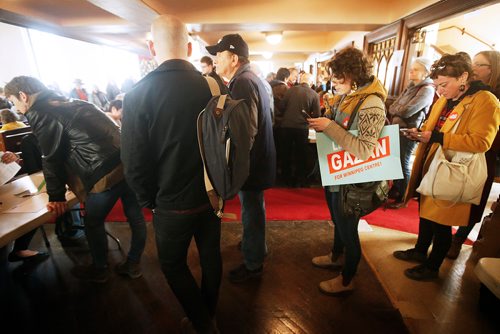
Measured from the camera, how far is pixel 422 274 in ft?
5.78

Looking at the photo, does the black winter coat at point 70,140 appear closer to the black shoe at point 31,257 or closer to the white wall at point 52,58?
the black shoe at point 31,257

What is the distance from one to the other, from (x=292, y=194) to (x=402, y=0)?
320 cm

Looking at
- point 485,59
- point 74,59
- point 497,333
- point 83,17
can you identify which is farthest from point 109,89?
point 497,333

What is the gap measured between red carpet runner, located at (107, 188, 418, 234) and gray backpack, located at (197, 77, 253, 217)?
1.71 meters

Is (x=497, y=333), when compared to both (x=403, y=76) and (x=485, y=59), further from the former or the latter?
(x=403, y=76)

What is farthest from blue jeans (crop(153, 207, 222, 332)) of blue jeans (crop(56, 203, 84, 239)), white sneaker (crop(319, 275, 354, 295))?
blue jeans (crop(56, 203, 84, 239))

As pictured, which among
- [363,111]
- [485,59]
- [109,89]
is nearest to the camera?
[363,111]

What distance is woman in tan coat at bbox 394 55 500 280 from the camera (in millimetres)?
1330

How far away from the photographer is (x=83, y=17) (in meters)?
4.39

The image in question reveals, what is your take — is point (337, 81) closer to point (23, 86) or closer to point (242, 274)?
point (242, 274)

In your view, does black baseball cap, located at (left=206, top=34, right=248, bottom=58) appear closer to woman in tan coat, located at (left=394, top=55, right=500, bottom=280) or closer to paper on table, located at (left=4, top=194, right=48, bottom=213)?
woman in tan coat, located at (left=394, top=55, right=500, bottom=280)

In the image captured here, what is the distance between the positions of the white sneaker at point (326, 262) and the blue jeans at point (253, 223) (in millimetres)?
466

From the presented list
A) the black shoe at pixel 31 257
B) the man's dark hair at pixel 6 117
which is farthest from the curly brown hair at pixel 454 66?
the man's dark hair at pixel 6 117

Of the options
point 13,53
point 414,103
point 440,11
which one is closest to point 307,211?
point 414,103
